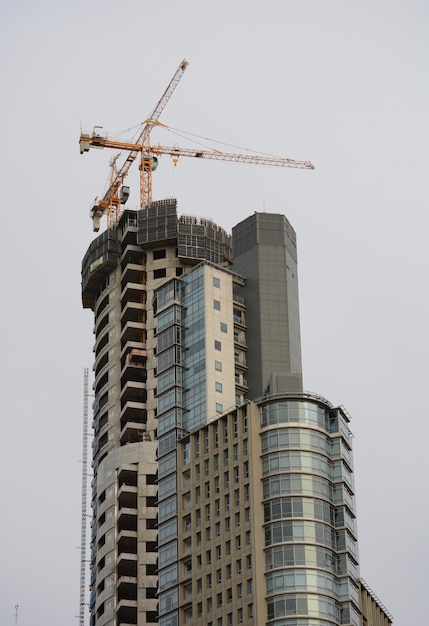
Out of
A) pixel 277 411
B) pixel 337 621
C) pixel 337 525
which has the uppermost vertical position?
pixel 277 411

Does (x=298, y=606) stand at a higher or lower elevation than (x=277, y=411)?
lower

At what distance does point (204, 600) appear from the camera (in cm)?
19338

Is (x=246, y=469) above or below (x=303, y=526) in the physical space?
above

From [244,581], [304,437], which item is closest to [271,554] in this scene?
[244,581]

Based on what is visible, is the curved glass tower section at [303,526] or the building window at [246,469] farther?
the building window at [246,469]

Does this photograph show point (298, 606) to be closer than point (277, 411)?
Yes

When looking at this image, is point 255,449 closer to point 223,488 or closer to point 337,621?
point 223,488

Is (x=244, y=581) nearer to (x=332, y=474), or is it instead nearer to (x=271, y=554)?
(x=271, y=554)

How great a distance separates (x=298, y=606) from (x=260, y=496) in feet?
50.2

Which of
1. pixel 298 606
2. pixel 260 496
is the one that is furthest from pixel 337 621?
pixel 260 496

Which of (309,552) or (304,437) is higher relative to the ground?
(304,437)

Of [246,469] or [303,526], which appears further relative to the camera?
[246,469]

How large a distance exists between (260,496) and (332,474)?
12.1 m

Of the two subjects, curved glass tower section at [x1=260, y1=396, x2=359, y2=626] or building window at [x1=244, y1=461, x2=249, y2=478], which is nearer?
curved glass tower section at [x1=260, y1=396, x2=359, y2=626]
